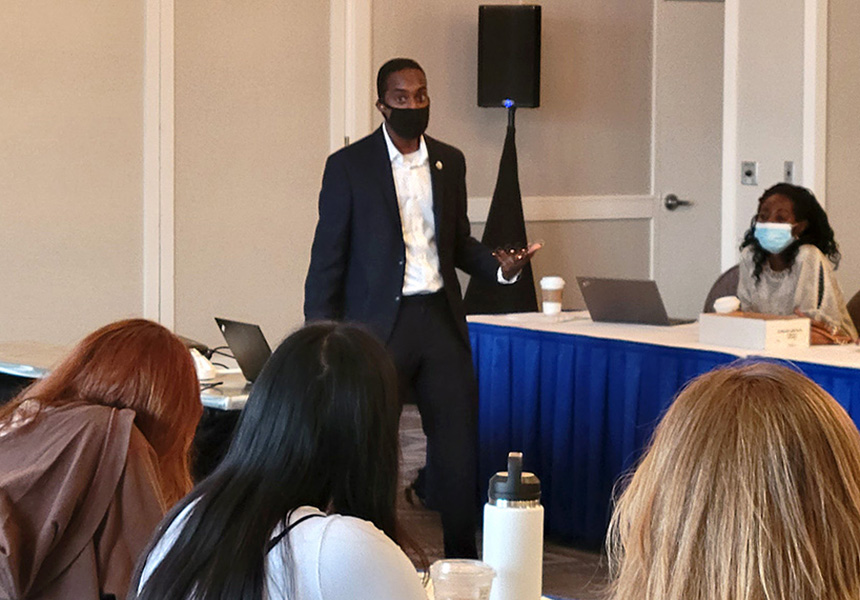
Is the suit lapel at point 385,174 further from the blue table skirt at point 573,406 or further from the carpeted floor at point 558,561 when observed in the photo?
the blue table skirt at point 573,406

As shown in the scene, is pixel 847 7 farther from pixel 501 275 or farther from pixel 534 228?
pixel 501 275

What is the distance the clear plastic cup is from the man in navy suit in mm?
2051

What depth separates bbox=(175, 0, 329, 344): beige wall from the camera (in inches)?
266

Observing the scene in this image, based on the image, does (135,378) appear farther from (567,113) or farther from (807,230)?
(567,113)

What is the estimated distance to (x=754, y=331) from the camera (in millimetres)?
4137

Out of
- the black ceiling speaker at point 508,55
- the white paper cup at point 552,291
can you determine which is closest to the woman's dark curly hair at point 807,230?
the white paper cup at point 552,291

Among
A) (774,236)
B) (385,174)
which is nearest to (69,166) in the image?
(385,174)

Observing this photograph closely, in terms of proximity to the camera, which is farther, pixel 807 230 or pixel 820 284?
pixel 807 230

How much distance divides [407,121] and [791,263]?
1694 mm

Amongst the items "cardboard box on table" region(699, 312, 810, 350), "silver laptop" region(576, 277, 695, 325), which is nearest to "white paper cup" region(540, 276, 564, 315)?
"silver laptop" region(576, 277, 695, 325)

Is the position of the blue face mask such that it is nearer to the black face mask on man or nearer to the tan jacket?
the black face mask on man

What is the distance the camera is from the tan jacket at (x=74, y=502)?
2.25 m

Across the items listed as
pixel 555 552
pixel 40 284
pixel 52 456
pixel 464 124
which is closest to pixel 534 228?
pixel 464 124

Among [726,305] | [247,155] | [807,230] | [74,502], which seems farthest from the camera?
[247,155]
